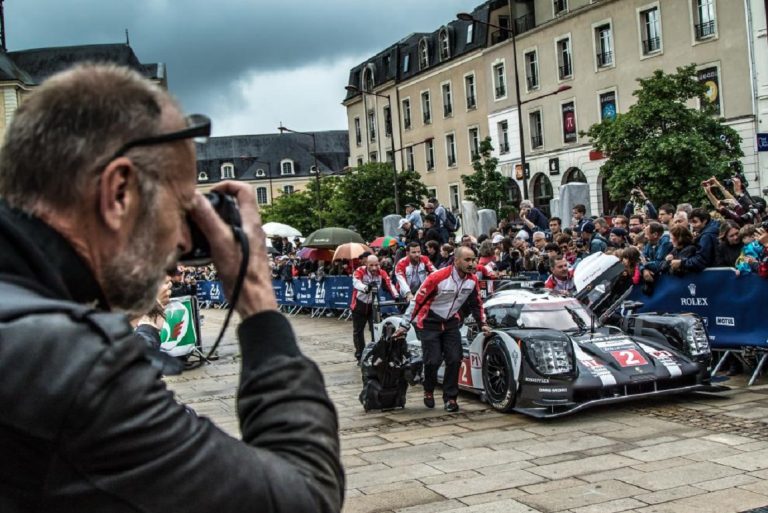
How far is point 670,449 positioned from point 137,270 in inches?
297

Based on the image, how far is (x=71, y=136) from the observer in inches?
51.3

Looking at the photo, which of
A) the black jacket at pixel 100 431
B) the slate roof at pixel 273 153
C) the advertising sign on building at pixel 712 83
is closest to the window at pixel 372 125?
the advertising sign on building at pixel 712 83

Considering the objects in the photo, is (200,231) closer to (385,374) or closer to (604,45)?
(385,374)

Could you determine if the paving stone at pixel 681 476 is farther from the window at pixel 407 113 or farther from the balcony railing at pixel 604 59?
the window at pixel 407 113

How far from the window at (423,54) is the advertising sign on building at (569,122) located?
17.1m

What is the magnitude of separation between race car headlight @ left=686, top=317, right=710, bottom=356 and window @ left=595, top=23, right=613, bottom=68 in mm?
33617

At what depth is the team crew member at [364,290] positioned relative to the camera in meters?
16.3

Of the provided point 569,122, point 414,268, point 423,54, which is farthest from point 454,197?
point 414,268

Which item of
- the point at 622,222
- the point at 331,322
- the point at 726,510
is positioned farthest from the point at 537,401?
the point at 331,322

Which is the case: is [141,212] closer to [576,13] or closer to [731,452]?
[731,452]

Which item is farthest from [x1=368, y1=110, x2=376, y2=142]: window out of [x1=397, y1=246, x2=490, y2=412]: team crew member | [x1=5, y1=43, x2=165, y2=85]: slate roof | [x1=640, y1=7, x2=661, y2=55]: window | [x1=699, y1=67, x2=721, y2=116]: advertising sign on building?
[x1=397, y1=246, x2=490, y2=412]: team crew member

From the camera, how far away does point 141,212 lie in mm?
1348

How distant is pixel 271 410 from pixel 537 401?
8.88 m

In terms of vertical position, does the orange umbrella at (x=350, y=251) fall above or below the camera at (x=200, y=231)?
above
